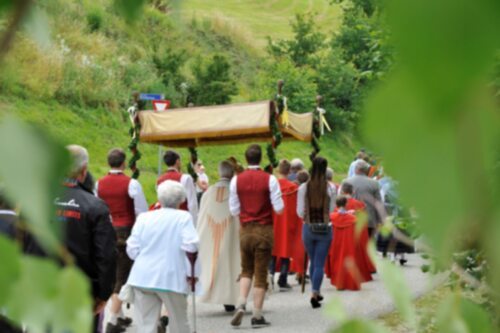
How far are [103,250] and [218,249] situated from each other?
16.9 ft

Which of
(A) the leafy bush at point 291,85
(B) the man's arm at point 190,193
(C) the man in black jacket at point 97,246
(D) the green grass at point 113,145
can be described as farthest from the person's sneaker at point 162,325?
(A) the leafy bush at point 291,85

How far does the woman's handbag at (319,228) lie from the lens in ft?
35.2

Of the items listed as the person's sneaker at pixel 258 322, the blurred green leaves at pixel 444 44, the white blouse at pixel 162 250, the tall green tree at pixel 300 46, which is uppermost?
the tall green tree at pixel 300 46

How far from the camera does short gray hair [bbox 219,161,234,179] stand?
10.5m

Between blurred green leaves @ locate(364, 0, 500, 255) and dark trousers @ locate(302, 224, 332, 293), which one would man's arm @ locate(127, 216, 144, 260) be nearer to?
dark trousers @ locate(302, 224, 332, 293)

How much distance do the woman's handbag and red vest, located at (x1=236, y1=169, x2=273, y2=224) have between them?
1119 mm

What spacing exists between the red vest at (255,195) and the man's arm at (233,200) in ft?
0.20

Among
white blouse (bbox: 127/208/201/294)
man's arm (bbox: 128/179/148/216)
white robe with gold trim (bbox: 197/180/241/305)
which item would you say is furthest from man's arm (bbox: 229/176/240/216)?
white blouse (bbox: 127/208/201/294)

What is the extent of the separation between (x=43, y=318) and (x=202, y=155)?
25334 mm

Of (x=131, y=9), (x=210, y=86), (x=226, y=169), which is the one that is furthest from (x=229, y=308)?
(x=210, y=86)

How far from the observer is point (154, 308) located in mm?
7652

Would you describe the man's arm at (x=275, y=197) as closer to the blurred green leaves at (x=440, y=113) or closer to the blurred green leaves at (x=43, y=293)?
the blurred green leaves at (x=43, y=293)

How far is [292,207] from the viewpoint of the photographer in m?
12.7

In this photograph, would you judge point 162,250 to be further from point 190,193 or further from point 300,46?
point 300,46
